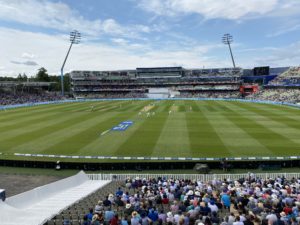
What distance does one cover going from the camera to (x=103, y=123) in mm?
45812

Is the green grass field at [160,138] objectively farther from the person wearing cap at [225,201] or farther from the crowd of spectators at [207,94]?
the crowd of spectators at [207,94]

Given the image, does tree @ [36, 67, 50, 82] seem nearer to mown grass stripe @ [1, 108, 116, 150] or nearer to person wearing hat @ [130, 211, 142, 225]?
mown grass stripe @ [1, 108, 116, 150]

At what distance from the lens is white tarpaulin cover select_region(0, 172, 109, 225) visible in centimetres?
1062

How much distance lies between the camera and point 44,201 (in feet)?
48.3

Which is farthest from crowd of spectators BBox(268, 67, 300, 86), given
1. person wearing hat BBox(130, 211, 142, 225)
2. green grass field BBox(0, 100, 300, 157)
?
person wearing hat BBox(130, 211, 142, 225)

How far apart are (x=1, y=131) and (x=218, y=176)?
2975cm

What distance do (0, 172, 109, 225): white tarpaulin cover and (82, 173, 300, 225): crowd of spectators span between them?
1797mm

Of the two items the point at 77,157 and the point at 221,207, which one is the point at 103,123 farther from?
the point at 221,207

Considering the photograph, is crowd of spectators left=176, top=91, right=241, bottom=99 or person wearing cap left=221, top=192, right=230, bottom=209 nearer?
person wearing cap left=221, top=192, right=230, bottom=209

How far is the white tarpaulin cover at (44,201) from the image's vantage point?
34.8 feet

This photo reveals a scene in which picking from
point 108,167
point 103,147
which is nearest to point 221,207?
point 108,167

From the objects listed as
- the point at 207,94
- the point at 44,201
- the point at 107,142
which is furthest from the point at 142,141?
the point at 207,94

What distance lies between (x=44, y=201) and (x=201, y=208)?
7458 mm

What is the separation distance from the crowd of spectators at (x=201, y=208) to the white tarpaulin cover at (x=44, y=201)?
70.7 inches
